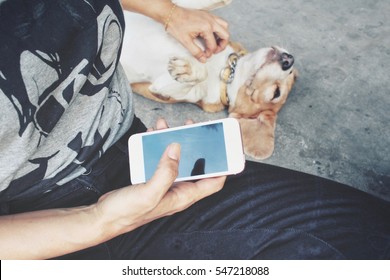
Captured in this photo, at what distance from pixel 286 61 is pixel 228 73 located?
338 mm

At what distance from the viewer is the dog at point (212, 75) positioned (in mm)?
1976

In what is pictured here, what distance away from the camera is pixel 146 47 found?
2.03 meters

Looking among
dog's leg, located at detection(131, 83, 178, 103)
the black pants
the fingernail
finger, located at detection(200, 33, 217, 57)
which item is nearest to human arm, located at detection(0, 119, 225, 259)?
the fingernail

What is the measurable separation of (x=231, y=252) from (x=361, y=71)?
163 cm

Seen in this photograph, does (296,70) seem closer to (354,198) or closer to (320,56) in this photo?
(320,56)

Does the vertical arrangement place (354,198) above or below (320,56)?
above

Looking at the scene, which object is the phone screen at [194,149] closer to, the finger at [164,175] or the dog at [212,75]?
the finger at [164,175]

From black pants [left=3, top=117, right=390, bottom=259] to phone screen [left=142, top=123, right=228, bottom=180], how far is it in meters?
0.10

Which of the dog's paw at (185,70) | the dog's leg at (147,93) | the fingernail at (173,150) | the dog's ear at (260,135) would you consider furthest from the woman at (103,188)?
the dog's leg at (147,93)

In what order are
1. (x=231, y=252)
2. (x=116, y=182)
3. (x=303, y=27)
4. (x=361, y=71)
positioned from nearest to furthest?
1. (x=231, y=252)
2. (x=116, y=182)
3. (x=361, y=71)
4. (x=303, y=27)

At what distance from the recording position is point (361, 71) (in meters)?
2.18

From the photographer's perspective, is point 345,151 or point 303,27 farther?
point 303,27

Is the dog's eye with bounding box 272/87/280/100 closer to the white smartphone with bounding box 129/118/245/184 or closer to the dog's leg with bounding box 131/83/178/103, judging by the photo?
the dog's leg with bounding box 131/83/178/103
